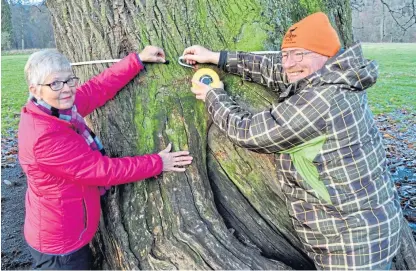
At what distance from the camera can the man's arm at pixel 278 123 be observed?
81.0 inches

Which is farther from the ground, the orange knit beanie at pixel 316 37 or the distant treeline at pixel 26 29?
the distant treeline at pixel 26 29

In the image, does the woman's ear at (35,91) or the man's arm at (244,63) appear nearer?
the woman's ear at (35,91)

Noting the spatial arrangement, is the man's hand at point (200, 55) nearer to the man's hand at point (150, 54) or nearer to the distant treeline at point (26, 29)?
the man's hand at point (150, 54)

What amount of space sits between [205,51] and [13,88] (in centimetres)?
1046

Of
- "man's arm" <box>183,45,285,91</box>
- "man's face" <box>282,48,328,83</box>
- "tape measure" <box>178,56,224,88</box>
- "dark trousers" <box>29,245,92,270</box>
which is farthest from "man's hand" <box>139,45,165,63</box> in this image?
"dark trousers" <box>29,245,92,270</box>

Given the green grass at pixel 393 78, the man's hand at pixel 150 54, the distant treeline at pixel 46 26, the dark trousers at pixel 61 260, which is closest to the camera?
the dark trousers at pixel 61 260

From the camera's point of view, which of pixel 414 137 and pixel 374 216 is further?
pixel 414 137

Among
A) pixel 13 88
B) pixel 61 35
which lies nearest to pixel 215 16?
pixel 61 35

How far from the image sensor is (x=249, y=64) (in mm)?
2553

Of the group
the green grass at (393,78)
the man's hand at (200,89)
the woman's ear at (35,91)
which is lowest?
the green grass at (393,78)

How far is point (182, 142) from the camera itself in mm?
2570

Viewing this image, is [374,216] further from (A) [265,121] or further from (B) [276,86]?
(B) [276,86]

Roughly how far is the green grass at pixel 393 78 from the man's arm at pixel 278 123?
32.1 feet

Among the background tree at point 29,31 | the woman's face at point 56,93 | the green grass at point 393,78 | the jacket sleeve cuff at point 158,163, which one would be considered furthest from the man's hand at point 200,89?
the background tree at point 29,31
